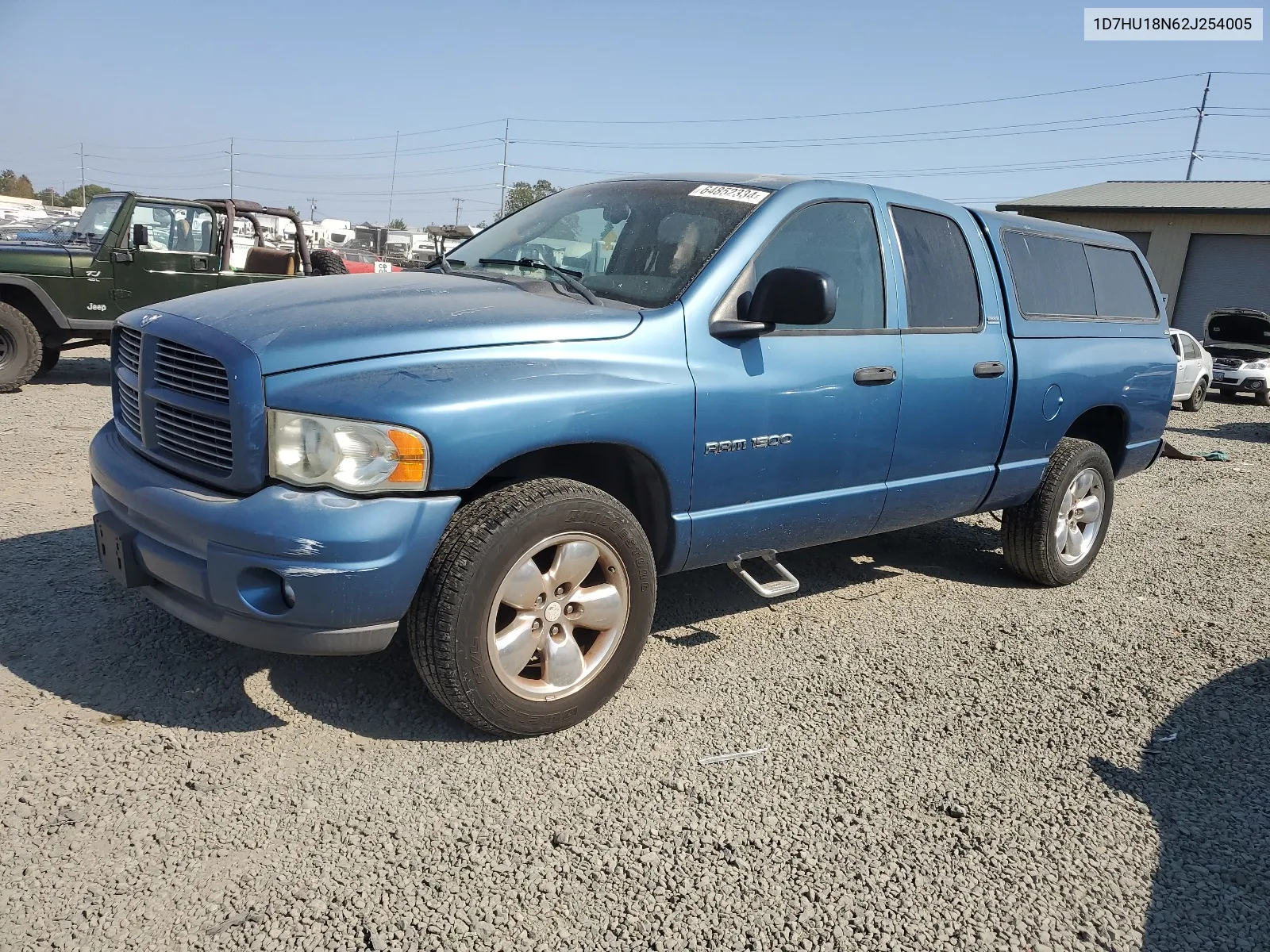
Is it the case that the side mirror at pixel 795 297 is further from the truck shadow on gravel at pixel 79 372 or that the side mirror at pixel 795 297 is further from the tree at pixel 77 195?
the tree at pixel 77 195

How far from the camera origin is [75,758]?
2.87 metres

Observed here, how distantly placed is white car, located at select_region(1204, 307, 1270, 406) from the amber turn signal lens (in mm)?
19685

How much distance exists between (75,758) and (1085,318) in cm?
498

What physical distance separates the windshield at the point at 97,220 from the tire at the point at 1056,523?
9.40 metres

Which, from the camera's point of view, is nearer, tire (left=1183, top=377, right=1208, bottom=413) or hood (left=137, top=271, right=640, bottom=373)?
hood (left=137, top=271, right=640, bottom=373)

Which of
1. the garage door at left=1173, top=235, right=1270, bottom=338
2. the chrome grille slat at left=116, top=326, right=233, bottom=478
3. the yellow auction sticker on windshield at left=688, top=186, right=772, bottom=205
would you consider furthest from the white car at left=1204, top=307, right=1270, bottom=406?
the chrome grille slat at left=116, top=326, right=233, bottom=478

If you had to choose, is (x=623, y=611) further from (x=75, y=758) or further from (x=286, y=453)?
(x=75, y=758)

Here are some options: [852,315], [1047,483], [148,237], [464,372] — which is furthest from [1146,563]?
[148,237]

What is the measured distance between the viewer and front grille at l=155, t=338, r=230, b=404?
9.29 feet

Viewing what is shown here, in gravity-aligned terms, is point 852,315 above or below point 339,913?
above

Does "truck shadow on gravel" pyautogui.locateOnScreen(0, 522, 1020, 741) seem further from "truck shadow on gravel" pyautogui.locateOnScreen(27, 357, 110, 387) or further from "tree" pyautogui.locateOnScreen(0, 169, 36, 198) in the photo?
"tree" pyautogui.locateOnScreen(0, 169, 36, 198)

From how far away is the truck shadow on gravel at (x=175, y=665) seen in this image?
3.21 m

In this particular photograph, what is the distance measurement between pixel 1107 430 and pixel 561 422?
3.98 meters

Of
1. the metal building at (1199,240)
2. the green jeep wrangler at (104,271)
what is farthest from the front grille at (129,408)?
the metal building at (1199,240)
